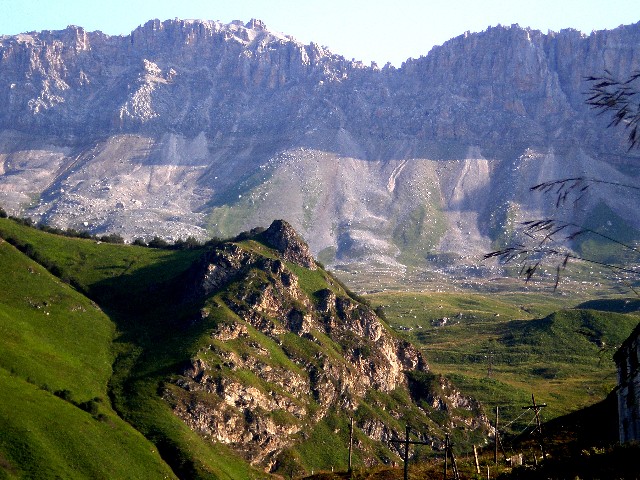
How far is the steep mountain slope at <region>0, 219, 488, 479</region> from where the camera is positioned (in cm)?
9100

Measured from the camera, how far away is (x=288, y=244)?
133 metres

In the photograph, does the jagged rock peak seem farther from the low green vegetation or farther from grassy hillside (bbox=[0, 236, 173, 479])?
the low green vegetation

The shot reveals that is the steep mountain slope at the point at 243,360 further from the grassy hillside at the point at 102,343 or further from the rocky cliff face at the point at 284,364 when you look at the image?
the grassy hillside at the point at 102,343

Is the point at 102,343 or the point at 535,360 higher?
the point at 102,343

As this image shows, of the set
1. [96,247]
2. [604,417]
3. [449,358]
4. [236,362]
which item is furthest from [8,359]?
[449,358]

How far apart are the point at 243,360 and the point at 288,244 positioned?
3421 centimetres

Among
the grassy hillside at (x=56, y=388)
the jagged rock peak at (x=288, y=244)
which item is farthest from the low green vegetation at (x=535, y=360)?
the grassy hillside at (x=56, y=388)

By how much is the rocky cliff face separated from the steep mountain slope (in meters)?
0.22

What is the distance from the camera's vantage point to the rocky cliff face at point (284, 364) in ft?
312

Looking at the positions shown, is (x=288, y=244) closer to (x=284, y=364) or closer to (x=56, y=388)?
(x=284, y=364)

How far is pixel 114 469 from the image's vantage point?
235 feet

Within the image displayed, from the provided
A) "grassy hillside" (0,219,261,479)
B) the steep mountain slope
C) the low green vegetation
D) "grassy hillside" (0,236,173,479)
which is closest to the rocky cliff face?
the steep mountain slope

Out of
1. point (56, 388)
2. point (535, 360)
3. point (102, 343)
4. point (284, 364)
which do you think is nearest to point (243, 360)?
point (284, 364)

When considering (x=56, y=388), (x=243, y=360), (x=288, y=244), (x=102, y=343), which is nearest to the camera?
(x=56, y=388)
